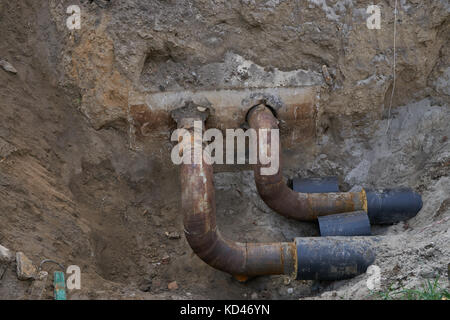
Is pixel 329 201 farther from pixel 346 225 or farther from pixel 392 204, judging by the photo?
pixel 392 204

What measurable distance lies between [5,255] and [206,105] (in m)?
2.89

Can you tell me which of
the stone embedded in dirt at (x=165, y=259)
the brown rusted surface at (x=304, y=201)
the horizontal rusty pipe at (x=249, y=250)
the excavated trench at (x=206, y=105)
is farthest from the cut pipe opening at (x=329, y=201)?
the stone embedded in dirt at (x=165, y=259)

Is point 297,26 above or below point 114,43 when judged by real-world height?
above

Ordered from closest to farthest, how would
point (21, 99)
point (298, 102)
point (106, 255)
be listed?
point (106, 255), point (21, 99), point (298, 102)

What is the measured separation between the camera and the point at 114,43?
556 cm

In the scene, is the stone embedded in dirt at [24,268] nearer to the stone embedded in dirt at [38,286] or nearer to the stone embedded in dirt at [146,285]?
the stone embedded in dirt at [38,286]

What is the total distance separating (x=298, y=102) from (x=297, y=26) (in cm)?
97

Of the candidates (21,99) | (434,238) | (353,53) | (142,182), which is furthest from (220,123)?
Answer: (434,238)

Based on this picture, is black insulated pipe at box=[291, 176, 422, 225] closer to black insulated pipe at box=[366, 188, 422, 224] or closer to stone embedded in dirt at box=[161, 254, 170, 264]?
black insulated pipe at box=[366, 188, 422, 224]

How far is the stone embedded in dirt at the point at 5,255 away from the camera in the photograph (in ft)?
13.0

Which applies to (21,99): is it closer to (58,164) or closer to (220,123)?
(58,164)

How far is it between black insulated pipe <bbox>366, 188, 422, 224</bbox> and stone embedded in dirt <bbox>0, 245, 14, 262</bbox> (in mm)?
4026

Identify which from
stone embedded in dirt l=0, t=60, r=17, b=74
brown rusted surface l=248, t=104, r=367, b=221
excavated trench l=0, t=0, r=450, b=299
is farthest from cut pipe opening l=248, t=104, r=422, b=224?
stone embedded in dirt l=0, t=60, r=17, b=74

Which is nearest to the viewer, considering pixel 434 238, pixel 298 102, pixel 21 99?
pixel 434 238
